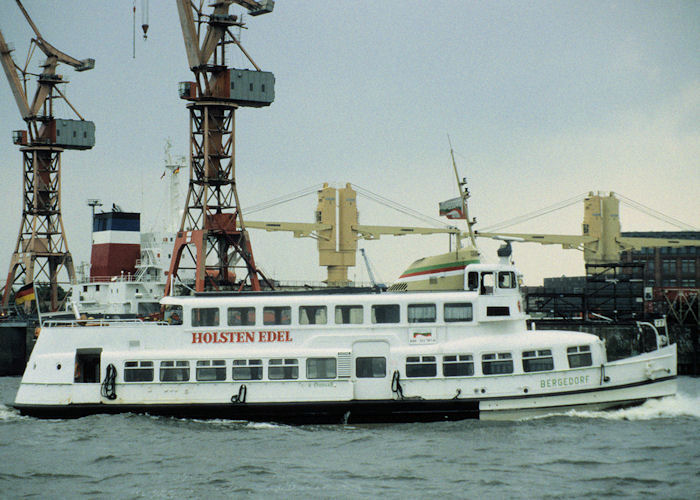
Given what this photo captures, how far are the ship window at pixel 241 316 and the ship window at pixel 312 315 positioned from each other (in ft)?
5.80

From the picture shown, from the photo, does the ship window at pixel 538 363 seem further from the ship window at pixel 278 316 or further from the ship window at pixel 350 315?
the ship window at pixel 278 316

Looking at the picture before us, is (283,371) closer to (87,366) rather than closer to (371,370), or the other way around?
(371,370)

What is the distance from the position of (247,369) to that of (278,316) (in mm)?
2204

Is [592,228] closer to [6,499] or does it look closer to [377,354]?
[377,354]

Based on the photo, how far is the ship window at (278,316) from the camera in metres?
32.0

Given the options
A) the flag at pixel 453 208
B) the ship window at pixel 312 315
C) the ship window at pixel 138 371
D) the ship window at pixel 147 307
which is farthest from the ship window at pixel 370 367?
the ship window at pixel 147 307

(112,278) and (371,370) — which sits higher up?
(112,278)

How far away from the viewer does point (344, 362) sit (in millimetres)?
31031

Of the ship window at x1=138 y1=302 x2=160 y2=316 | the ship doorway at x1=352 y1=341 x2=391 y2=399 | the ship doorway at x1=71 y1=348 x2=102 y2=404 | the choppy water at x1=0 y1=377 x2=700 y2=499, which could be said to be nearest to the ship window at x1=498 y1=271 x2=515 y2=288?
the ship doorway at x1=352 y1=341 x2=391 y2=399

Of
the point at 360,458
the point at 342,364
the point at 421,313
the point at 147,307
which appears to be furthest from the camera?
the point at 147,307

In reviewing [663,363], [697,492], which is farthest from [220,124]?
[697,492]

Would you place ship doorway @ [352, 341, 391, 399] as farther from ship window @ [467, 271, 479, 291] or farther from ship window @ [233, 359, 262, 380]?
ship window @ [467, 271, 479, 291]

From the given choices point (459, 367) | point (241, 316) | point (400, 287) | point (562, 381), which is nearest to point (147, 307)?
point (400, 287)

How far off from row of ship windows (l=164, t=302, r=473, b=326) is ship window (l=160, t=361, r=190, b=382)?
1.57 metres
